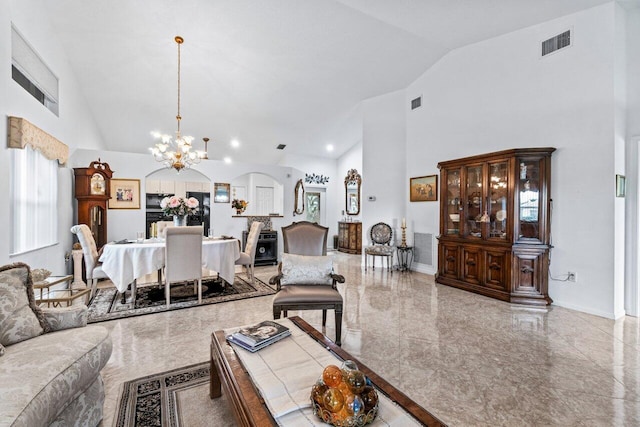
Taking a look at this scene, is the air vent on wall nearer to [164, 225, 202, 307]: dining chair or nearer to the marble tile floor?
the marble tile floor

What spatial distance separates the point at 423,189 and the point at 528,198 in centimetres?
192

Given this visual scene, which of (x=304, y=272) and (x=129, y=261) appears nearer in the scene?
(x=304, y=272)

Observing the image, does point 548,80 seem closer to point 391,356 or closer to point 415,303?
point 415,303

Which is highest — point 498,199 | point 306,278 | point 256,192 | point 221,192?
point 256,192

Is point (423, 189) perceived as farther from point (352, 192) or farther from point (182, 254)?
point (182, 254)

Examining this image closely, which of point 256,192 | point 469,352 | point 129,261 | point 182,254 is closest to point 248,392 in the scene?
point 469,352

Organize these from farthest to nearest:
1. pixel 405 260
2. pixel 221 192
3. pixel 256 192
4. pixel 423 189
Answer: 1. pixel 256 192
2. pixel 221 192
3. pixel 405 260
4. pixel 423 189

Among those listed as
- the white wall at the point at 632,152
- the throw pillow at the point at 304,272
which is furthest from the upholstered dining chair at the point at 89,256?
the white wall at the point at 632,152

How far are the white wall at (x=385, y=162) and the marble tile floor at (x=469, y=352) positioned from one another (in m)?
2.45

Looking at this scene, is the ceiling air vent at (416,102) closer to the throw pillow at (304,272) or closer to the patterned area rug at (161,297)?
the throw pillow at (304,272)

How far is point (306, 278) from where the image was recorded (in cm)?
288

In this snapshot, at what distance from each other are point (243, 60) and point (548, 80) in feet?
14.9

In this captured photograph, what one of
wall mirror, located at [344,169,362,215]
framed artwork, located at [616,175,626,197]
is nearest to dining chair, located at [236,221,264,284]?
wall mirror, located at [344,169,362,215]

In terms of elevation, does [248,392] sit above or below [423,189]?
below
